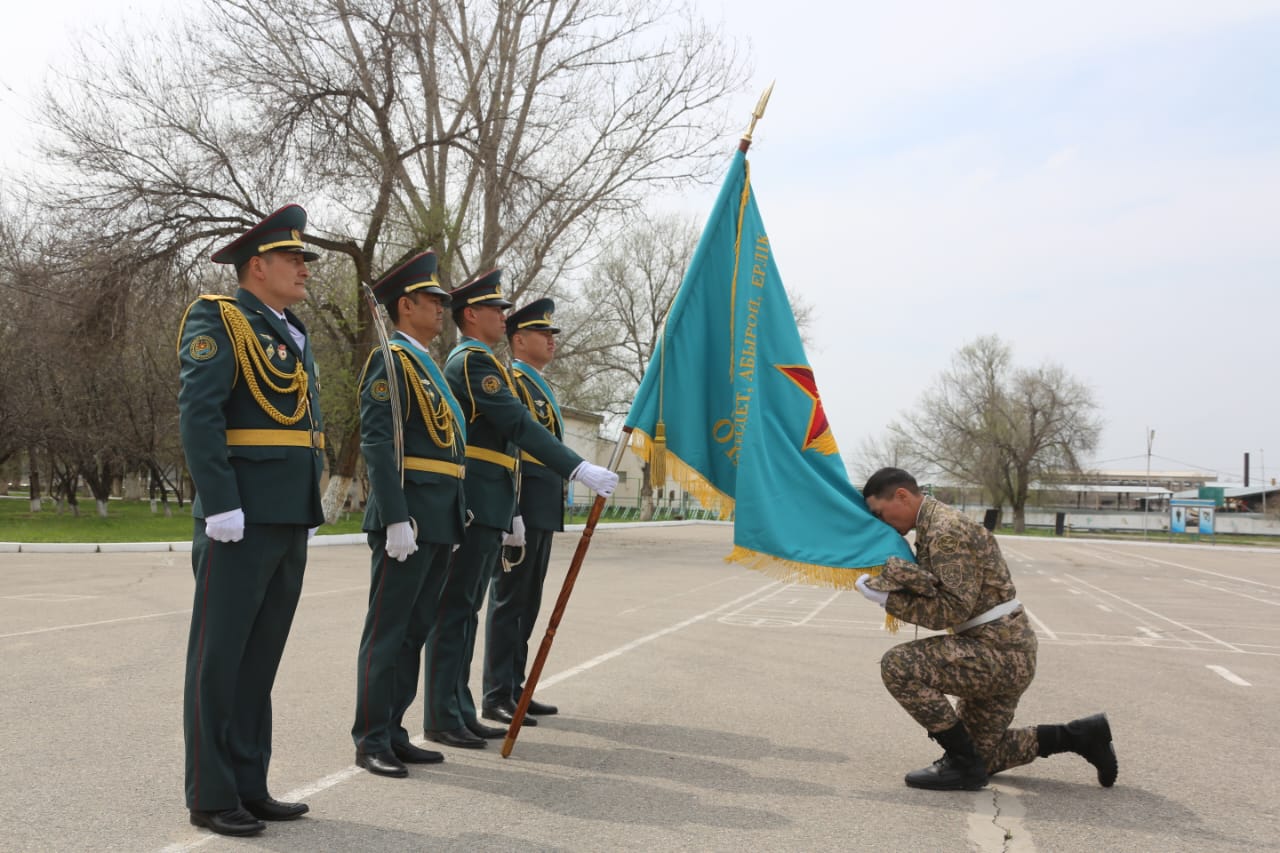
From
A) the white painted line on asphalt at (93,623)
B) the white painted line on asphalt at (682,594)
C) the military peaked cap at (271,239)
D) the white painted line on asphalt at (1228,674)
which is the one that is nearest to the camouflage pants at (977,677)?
the military peaked cap at (271,239)

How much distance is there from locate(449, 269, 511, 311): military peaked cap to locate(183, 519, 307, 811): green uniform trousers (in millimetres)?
1986

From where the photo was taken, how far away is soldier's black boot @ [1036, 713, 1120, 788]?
5.01 metres

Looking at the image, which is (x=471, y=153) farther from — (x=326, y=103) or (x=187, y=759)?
(x=187, y=759)

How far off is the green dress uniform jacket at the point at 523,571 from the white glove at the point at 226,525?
2.40 m

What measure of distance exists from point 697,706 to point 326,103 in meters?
18.9

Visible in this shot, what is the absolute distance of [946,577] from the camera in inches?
194

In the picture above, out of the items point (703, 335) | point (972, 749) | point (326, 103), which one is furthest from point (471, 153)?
point (972, 749)

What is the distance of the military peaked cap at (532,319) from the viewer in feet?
21.1

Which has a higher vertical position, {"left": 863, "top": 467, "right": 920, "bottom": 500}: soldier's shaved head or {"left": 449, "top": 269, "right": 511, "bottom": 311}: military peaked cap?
{"left": 449, "top": 269, "right": 511, "bottom": 311}: military peaked cap

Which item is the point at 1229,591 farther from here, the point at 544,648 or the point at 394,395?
the point at 394,395

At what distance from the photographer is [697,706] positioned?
22.0 feet

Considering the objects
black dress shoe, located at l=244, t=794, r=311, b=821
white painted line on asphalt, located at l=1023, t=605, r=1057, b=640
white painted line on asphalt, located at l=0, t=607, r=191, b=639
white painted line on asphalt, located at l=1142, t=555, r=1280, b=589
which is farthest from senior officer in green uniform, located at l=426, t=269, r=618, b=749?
white painted line on asphalt, located at l=1142, t=555, r=1280, b=589

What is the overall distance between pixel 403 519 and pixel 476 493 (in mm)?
854

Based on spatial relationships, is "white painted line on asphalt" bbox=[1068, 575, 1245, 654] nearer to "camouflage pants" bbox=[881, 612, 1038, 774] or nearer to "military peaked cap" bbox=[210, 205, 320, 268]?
"camouflage pants" bbox=[881, 612, 1038, 774]
